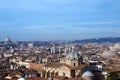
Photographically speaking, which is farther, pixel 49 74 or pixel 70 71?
pixel 49 74

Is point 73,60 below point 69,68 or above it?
above

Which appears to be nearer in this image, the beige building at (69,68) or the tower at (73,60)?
the beige building at (69,68)

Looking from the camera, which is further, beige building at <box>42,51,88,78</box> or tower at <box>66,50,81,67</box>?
tower at <box>66,50,81,67</box>

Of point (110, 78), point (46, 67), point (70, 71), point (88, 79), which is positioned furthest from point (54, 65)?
point (110, 78)

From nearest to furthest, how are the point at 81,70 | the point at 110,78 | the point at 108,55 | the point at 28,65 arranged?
1. the point at 110,78
2. the point at 81,70
3. the point at 28,65
4. the point at 108,55

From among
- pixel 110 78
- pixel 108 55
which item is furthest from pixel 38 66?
pixel 108 55

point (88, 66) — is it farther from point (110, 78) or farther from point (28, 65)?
point (28, 65)

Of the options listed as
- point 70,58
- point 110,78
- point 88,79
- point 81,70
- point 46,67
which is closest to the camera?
point 110,78

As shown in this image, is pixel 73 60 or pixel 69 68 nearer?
pixel 69 68

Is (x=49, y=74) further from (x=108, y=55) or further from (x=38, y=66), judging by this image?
(x=108, y=55)
